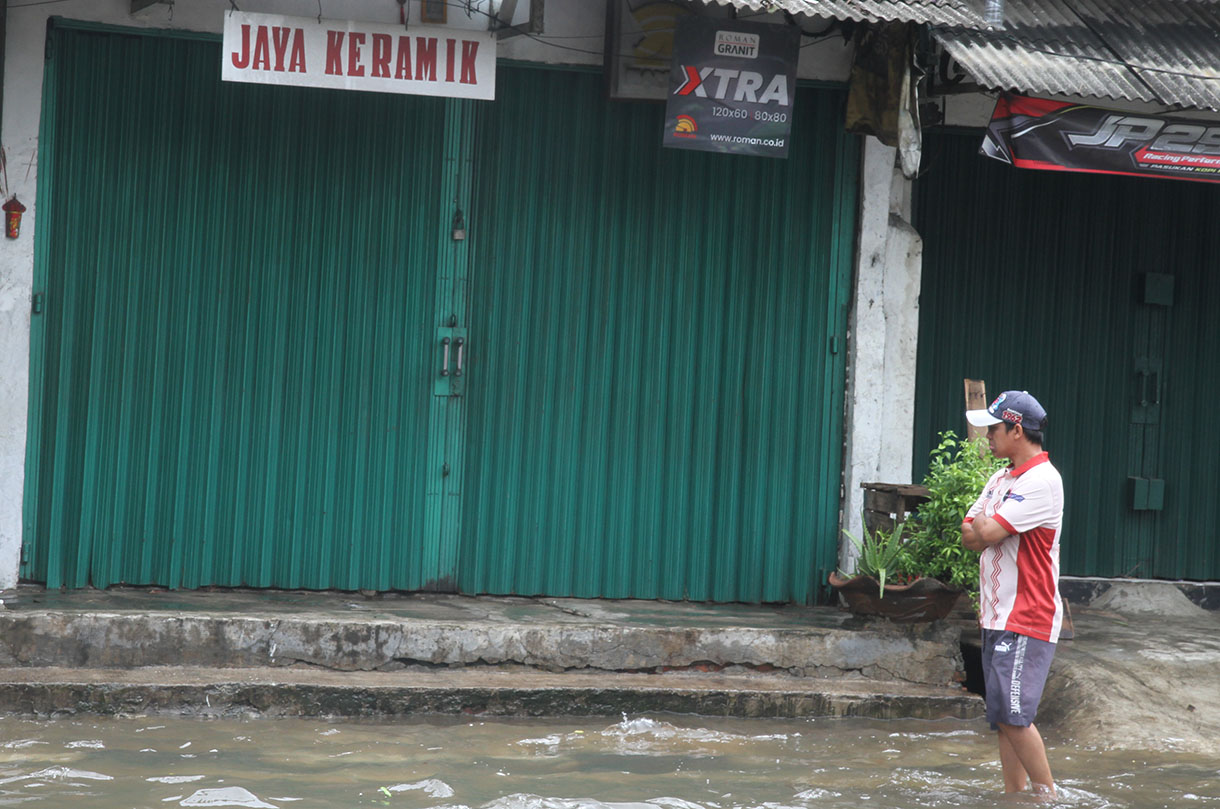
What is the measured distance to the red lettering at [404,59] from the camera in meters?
6.72

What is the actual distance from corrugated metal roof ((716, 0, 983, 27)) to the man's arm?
2.86 meters

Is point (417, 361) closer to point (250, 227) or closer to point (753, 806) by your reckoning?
point (250, 227)

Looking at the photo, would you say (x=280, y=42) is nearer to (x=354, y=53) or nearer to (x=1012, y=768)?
(x=354, y=53)

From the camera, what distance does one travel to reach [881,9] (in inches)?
269

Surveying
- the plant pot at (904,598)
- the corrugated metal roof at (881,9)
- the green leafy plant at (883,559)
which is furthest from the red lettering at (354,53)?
the plant pot at (904,598)

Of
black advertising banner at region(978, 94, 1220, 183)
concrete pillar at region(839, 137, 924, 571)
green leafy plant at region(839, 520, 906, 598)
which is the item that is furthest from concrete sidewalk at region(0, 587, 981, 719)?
black advertising banner at region(978, 94, 1220, 183)

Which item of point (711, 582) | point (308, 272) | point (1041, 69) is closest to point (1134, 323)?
point (1041, 69)

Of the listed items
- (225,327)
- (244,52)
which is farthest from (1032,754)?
(244,52)

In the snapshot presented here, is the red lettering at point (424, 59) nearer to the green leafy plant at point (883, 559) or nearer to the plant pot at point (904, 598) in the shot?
the green leafy plant at point (883, 559)

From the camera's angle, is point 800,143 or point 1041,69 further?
point 800,143

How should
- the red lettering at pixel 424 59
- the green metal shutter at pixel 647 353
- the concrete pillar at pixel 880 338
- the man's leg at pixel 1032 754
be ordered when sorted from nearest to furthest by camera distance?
1. the man's leg at pixel 1032 754
2. the red lettering at pixel 424 59
3. the green metal shutter at pixel 647 353
4. the concrete pillar at pixel 880 338

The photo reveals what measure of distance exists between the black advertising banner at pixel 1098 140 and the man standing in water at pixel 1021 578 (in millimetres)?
2200

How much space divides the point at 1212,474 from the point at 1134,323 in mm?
1183

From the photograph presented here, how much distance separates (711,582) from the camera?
765cm
